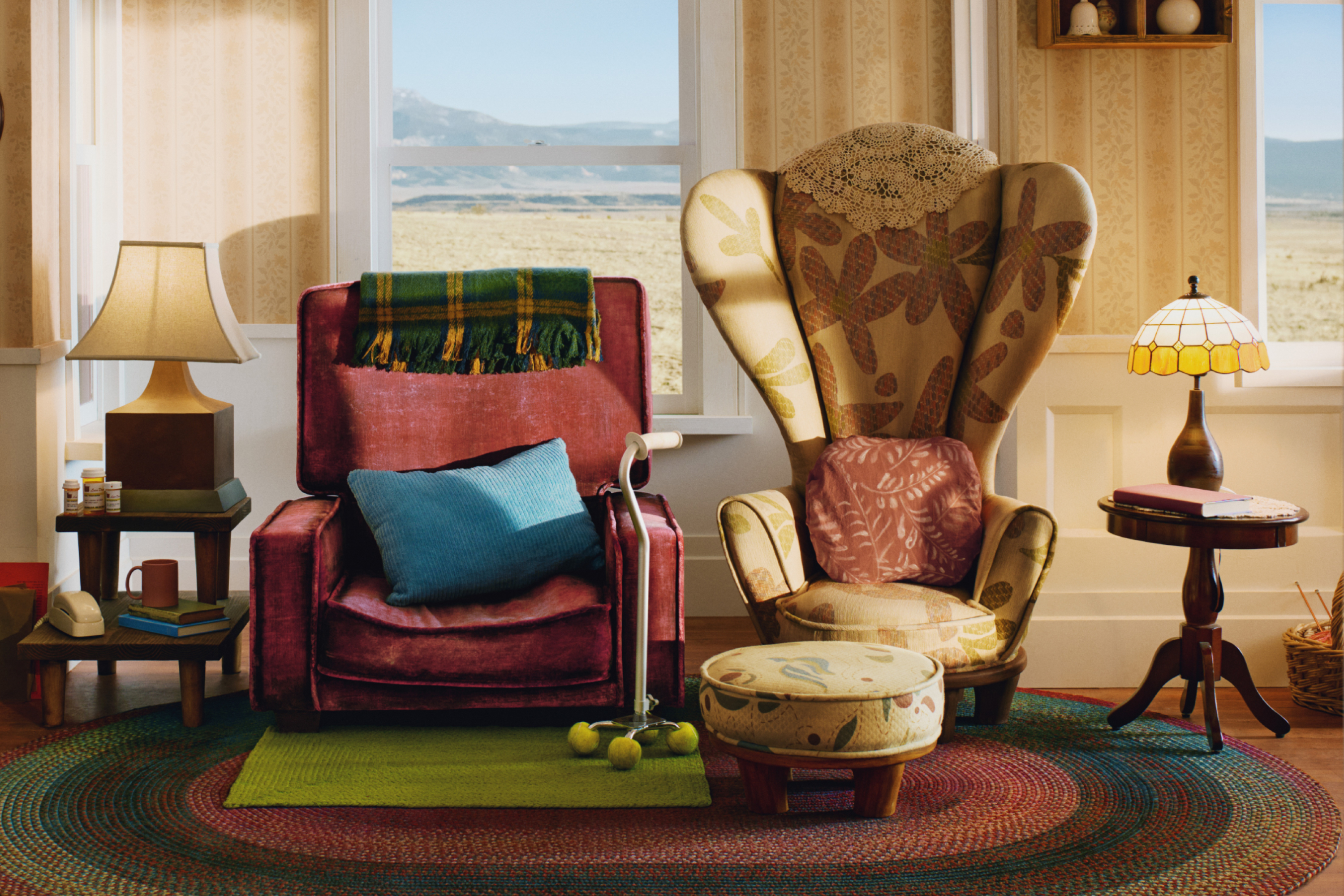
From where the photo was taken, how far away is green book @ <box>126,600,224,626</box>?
2.50 m

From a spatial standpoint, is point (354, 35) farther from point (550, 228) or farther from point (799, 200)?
point (799, 200)

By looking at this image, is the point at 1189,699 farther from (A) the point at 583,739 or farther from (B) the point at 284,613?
(B) the point at 284,613

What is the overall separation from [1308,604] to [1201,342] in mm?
864

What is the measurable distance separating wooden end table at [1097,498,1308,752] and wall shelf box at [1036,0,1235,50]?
1.22 meters

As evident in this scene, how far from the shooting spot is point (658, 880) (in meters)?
1.78

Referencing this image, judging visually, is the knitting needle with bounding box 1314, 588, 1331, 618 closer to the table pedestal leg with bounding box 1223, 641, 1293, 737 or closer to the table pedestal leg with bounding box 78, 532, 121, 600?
the table pedestal leg with bounding box 1223, 641, 1293, 737

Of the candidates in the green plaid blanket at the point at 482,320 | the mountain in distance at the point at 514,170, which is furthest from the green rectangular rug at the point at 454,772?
the mountain in distance at the point at 514,170

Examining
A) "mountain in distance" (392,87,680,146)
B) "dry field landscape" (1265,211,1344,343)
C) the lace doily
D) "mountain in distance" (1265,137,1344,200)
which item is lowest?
"dry field landscape" (1265,211,1344,343)

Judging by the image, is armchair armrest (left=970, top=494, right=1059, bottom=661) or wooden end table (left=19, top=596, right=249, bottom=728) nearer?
armchair armrest (left=970, top=494, right=1059, bottom=661)

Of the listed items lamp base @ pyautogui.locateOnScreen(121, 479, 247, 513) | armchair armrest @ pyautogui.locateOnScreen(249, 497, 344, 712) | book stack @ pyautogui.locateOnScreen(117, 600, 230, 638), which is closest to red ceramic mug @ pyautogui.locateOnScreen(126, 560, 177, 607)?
book stack @ pyautogui.locateOnScreen(117, 600, 230, 638)

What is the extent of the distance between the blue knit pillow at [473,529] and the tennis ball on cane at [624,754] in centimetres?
47

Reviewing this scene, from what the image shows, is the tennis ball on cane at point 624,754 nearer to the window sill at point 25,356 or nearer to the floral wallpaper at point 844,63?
the window sill at point 25,356

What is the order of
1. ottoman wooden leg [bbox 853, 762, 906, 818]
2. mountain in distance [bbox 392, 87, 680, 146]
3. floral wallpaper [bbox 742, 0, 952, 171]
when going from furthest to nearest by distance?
mountain in distance [bbox 392, 87, 680, 146] → floral wallpaper [bbox 742, 0, 952, 171] → ottoman wooden leg [bbox 853, 762, 906, 818]

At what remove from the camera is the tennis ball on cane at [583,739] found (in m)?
2.25
